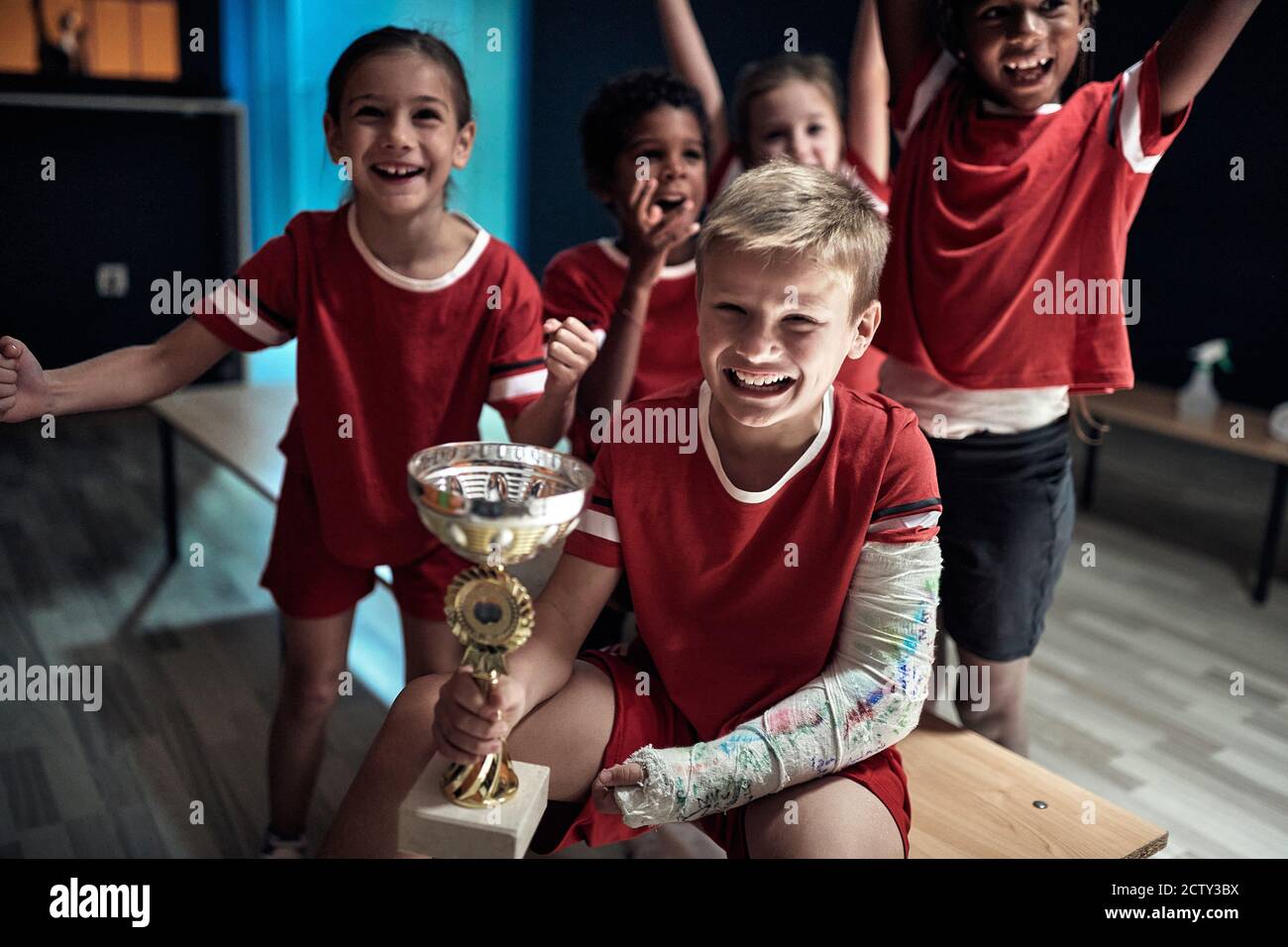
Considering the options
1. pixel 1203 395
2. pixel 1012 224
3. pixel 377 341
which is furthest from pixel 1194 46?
pixel 1203 395

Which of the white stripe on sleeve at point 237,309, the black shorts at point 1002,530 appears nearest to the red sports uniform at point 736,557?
the black shorts at point 1002,530

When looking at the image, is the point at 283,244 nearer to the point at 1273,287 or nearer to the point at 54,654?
the point at 1273,287

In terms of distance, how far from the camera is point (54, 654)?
2.18 meters

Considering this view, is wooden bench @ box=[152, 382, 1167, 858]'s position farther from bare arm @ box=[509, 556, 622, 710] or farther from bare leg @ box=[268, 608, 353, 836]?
bare leg @ box=[268, 608, 353, 836]

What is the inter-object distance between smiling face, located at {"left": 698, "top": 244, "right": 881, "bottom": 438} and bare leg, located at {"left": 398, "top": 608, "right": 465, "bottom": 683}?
0.58 m

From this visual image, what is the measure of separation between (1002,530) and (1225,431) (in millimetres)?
1704

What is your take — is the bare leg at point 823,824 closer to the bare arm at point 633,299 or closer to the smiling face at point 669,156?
the bare arm at point 633,299

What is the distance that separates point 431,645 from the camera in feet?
4.56

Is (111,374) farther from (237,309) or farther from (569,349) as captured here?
(569,349)

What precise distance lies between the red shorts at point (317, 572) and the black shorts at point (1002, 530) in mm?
565

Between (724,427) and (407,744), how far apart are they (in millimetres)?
381

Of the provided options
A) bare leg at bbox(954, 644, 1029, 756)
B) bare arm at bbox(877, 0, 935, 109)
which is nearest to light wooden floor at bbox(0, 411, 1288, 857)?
bare leg at bbox(954, 644, 1029, 756)

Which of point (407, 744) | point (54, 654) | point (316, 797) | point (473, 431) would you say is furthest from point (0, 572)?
point (407, 744)

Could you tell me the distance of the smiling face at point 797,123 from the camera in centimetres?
147
